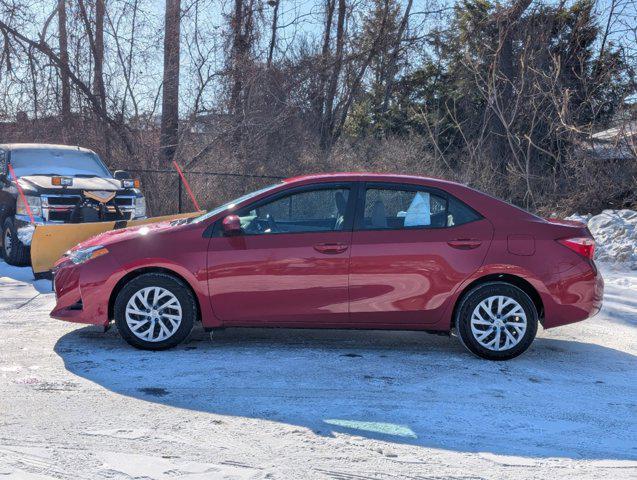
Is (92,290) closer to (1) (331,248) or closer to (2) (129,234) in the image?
(2) (129,234)

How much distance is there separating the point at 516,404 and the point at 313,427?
152 centimetres

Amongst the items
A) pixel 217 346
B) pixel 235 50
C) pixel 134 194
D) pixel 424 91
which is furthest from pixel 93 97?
pixel 424 91

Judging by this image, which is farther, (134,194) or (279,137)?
(279,137)

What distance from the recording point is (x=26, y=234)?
37.6 ft

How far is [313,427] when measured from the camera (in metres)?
4.74

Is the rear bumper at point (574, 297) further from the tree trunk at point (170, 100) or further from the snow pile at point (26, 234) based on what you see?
the tree trunk at point (170, 100)

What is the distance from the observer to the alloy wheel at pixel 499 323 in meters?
6.42

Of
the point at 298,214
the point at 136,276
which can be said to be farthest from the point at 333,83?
the point at 136,276

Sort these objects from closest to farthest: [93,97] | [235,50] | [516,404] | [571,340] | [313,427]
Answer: [313,427] < [516,404] < [571,340] < [93,97] < [235,50]

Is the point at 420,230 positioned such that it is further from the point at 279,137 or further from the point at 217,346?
the point at 279,137

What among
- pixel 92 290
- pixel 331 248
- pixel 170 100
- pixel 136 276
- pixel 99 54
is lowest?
pixel 92 290

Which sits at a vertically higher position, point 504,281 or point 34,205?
point 34,205

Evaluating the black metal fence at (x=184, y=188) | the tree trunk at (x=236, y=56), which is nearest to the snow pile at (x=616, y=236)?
the black metal fence at (x=184, y=188)

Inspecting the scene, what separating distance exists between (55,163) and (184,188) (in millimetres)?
4844
